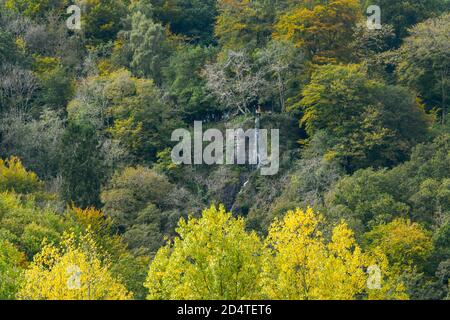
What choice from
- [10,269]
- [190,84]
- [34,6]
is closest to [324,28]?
[190,84]

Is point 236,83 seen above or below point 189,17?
below

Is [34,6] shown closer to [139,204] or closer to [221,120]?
[221,120]

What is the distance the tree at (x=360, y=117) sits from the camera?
67.4 meters

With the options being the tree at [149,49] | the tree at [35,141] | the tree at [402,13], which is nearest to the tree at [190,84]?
the tree at [149,49]

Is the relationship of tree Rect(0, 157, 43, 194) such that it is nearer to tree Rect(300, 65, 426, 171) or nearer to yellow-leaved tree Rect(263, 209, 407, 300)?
tree Rect(300, 65, 426, 171)

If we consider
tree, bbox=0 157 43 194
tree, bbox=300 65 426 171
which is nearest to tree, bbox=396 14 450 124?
tree, bbox=300 65 426 171

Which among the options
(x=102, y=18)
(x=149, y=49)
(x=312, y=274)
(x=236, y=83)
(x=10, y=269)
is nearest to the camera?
(x=312, y=274)

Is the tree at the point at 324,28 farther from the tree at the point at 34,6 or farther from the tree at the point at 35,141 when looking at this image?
the tree at the point at 34,6

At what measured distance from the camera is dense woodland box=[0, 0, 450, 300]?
59844 mm

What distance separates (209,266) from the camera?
140 feet

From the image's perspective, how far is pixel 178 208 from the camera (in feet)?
219

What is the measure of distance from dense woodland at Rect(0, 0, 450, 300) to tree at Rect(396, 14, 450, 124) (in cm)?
8

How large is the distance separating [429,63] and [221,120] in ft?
31.2
